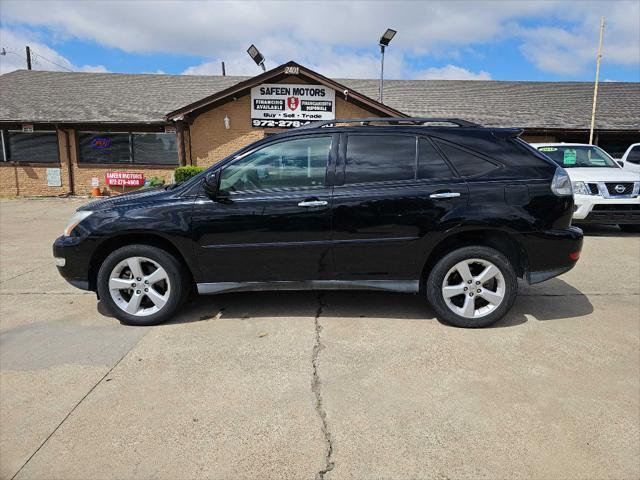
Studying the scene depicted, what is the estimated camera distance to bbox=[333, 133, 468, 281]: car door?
148 inches

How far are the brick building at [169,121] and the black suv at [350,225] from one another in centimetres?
1167

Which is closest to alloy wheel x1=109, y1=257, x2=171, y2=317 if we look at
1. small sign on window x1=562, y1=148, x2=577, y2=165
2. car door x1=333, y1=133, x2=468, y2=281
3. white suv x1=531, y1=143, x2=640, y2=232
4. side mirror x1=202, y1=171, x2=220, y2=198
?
side mirror x1=202, y1=171, x2=220, y2=198

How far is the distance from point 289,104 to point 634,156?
10280 mm

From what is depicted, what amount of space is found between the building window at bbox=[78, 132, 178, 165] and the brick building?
0.12ft

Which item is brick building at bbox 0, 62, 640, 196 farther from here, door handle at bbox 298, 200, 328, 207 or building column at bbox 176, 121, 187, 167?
door handle at bbox 298, 200, 328, 207

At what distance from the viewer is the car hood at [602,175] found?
25.7 ft

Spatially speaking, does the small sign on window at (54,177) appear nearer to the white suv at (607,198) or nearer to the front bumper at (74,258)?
the front bumper at (74,258)

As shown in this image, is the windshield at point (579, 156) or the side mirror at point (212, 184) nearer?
the side mirror at point (212, 184)

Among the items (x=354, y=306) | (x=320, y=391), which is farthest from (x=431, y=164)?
(x=320, y=391)

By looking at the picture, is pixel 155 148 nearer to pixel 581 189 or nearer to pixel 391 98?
pixel 391 98

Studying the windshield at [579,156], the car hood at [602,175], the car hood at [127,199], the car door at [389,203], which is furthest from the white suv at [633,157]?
the car hood at [127,199]

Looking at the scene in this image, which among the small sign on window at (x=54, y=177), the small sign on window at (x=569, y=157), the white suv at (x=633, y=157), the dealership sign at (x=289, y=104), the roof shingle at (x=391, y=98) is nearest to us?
the small sign on window at (x=569, y=157)

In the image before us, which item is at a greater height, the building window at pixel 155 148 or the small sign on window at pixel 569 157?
the building window at pixel 155 148

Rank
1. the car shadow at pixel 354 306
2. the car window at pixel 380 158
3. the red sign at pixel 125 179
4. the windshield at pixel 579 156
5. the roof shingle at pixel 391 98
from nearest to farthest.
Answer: the car window at pixel 380 158 < the car shadow at pixel 354 306 < the windshield at pixel 579 156 < the red sign at pixel 125 179 < the roof shingle at pixel 391 98
